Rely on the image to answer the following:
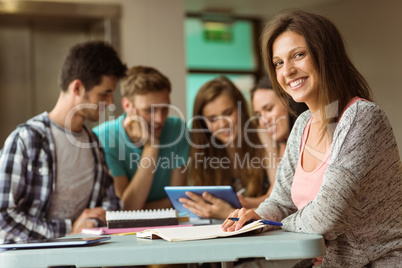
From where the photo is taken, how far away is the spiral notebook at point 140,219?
1597 millimetres

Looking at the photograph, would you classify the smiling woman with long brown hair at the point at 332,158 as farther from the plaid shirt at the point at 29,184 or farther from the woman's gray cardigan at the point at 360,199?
the plaid shirt at the point at 29,184

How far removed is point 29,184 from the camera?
2.11 m

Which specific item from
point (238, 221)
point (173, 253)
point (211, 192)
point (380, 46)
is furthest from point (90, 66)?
point (380, 46)

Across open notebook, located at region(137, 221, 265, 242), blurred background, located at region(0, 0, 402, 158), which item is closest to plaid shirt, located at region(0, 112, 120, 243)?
open notebook, located at region(137, 221, 265, 242)

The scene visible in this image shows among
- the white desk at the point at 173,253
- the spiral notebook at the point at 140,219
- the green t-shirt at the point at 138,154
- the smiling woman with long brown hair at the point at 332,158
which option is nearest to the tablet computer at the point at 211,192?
the spiral notebook at the point at 140,219

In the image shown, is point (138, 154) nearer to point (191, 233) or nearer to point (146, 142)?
point (146, 142)

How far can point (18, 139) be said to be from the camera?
2.12 meters

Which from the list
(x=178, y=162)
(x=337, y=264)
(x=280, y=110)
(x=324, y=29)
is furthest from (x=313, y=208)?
(x=178, y=162)

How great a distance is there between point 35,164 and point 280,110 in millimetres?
1126

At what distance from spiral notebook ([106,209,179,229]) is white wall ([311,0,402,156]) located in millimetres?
2122

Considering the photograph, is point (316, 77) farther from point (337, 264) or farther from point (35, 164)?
point (35, 164)

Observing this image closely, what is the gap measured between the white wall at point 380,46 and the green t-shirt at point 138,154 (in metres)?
1.36

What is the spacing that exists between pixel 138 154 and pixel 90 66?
1.91ft

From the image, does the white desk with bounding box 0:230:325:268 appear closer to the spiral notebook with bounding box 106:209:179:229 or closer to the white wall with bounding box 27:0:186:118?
the spiral notebook with bounding box 106:209:179:229
